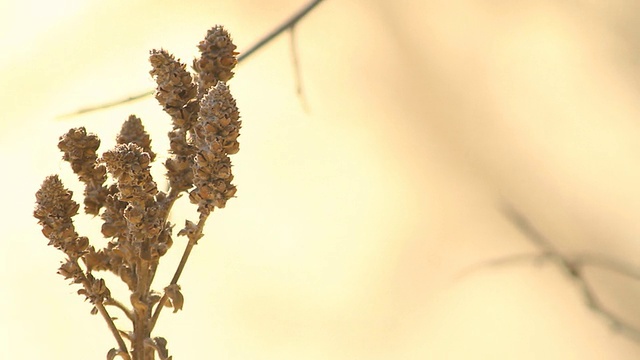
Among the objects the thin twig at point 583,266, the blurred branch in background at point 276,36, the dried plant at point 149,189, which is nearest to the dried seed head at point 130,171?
the dried plant at point 149,189

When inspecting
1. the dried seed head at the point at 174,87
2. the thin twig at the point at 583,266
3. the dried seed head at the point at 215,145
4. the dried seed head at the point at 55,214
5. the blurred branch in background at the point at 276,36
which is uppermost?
the blurred branch in background at the point at 276,36

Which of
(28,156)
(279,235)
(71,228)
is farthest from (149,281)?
(28,156)

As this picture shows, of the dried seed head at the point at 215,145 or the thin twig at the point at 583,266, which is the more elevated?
the dried seed head at the point at 215,145

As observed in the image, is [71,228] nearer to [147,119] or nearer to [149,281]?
[149,281]

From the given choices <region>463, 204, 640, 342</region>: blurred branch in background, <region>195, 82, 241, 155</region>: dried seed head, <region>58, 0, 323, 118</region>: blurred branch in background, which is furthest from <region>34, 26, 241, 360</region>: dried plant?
<region>463, 204, 640, 342</region>: blurred branch in background

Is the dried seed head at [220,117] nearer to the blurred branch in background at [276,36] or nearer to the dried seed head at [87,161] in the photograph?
the dried seed head at [87,161]

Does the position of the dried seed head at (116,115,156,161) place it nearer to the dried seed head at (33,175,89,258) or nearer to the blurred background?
→ the dried seed head at (33,175,89,258)

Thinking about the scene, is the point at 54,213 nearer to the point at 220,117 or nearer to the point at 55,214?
the point at 55,214
